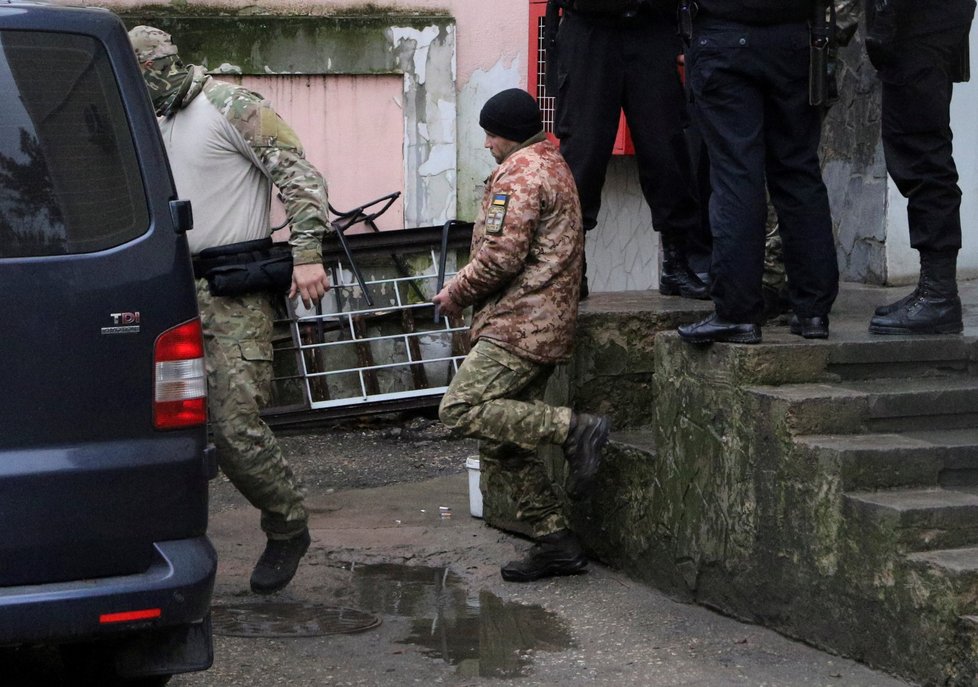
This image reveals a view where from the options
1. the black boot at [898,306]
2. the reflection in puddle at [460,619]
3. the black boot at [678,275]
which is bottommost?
the reflection in puddle at [460,619]

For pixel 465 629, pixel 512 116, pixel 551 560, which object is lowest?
pixel 465 629

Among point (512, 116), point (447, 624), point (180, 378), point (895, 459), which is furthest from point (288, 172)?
point (895, 459)

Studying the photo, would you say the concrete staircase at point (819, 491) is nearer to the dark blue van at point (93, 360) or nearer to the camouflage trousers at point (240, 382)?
the camouflage trousers at point (240, 382)

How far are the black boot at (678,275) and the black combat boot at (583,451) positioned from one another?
1.00 meters

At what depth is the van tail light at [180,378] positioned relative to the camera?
11.7 ft

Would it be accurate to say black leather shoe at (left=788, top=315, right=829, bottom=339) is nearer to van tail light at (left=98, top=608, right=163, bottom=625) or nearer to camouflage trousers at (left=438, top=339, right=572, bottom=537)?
camouflage trousers at (left=438, top=339, right=572, bottom=537)

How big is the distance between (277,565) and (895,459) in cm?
220

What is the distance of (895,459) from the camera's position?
426 centimetres

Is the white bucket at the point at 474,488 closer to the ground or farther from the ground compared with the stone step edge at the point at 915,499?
closer to the ground

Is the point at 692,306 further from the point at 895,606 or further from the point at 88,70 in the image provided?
the point at 88,70

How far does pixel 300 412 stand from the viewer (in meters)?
8.13

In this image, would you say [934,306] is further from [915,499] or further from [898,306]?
[915,499]

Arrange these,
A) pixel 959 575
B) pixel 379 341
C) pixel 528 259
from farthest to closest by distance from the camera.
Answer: pixel 379 341
pixel 528 259
pixel 959 575

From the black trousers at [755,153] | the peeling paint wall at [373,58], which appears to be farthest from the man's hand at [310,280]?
the peeling paint wall at [373,58]
